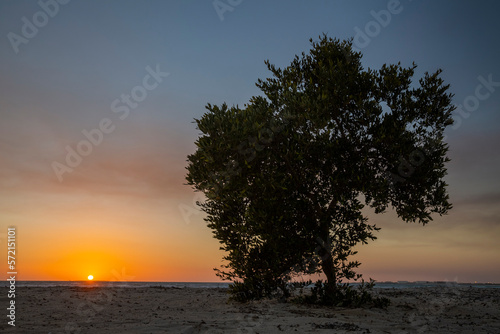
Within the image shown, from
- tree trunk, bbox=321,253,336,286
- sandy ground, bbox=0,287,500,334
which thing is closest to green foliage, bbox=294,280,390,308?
tree trunk, bbox=321,253,336,286

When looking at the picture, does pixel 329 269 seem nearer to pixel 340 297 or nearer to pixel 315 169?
pixel 340 297

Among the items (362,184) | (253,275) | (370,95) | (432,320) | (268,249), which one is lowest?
(432,320)

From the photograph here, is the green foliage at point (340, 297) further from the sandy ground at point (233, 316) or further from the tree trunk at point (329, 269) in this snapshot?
the sandy ground at point (233, 316)

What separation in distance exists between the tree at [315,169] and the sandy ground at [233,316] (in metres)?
2.71

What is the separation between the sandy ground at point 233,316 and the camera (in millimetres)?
13375

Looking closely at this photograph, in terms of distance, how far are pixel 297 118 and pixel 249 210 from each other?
5.35 metres

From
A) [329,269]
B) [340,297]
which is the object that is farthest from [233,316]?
[340,297]

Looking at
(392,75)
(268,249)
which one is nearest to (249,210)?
(268,249)

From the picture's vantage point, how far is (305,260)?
1978 centimetres

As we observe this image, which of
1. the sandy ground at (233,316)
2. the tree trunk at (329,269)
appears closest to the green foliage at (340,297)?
the tree trunk at (329,269)

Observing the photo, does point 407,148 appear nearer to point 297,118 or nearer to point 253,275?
point 297,118

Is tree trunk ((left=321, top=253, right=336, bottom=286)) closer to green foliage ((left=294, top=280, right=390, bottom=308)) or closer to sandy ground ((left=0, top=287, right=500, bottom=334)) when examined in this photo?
green foliage ((left=294, top=280, right=390, bottom=308))

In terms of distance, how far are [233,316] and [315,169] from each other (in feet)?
27.7

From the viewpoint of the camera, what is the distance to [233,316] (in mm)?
15953
